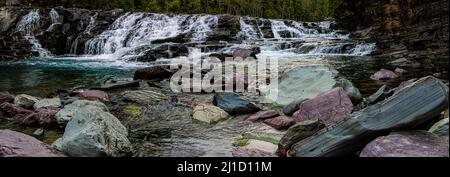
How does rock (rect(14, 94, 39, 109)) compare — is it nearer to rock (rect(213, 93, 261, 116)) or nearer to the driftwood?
rock (rect(213, 93, 261, 116))

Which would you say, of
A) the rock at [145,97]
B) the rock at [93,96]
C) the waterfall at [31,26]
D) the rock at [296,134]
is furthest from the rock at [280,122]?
the waterfall at [31,26]

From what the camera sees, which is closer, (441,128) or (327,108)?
(441,128)

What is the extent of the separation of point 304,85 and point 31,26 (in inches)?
1295

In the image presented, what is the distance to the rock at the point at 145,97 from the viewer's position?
445 inches

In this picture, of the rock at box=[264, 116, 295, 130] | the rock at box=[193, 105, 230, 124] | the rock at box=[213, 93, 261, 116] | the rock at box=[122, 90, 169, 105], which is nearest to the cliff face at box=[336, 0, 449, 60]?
the rock at box=[213, 93, 261, 116]

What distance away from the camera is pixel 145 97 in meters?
11.6

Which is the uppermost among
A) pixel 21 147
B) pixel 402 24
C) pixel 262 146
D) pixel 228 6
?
pixel 228 6

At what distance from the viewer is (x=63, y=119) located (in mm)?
8344

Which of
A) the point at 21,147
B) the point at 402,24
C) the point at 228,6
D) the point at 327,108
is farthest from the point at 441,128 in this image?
the point at 228,6

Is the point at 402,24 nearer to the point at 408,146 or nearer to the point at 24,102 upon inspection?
the point at 24,102

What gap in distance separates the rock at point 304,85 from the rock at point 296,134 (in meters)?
3.24

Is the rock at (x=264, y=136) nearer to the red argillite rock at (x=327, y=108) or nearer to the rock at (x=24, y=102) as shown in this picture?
the red argillite rock at (x=327, y=108)
